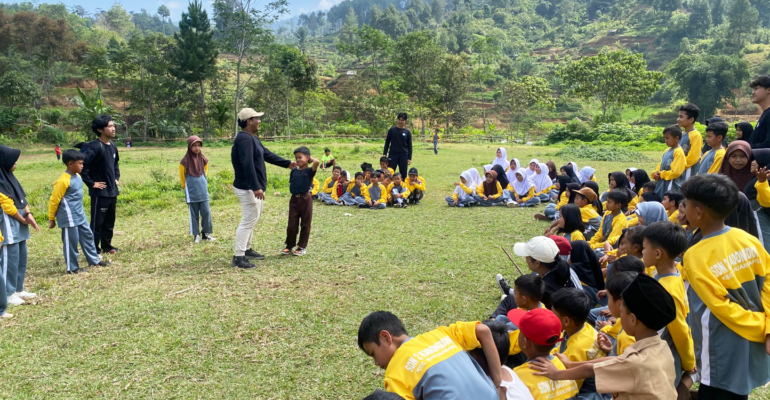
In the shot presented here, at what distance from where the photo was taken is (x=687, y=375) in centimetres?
259

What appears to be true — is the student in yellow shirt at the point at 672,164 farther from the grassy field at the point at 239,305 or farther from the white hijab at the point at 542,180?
the white hijab at the point at 542,180

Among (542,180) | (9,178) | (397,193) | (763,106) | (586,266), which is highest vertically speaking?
(763,106)

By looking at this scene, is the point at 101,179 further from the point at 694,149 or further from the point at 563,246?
the point at 694,149

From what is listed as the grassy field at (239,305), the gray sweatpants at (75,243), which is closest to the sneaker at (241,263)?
the grassy field at (239,305)

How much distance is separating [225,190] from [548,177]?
25.1ft

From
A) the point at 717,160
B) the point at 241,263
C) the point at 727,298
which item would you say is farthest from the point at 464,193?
the point at 727,298

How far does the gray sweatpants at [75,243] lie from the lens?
595 cm

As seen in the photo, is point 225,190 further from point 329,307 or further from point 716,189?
point 716,189

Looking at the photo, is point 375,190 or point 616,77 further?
point 616,77

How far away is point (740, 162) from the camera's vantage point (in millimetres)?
4234

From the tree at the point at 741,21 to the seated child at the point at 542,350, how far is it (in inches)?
2827

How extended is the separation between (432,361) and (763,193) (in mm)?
3361

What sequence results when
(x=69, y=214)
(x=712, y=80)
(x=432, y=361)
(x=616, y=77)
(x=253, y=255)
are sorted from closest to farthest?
Result: (x=432, y=361)
(x=69, y=214)
(x=253, y=255)
(x=616, y=77)
(x=712, y=80)

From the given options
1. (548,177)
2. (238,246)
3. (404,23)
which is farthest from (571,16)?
(238,246)
